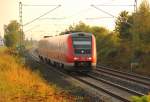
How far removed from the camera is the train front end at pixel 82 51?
31.1 meters

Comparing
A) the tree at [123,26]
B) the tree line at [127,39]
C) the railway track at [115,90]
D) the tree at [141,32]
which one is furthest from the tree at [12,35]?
the railway track at [115,90]

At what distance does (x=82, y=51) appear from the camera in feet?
102

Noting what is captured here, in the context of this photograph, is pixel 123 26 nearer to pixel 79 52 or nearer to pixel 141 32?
pixel 141 32

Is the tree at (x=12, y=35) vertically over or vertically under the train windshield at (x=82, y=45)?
over

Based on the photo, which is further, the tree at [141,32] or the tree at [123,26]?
the tree at [123,26]

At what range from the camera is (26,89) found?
18828mm

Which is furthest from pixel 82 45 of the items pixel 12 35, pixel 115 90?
pixel 12 35

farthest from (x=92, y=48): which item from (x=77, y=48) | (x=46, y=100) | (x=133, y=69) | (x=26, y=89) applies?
(x=46, y=100)

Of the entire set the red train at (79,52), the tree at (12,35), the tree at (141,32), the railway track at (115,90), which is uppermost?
the tree at (12,35)

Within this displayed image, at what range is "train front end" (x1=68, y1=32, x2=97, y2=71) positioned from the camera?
31.1m

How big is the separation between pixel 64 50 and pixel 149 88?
1108 centimetres

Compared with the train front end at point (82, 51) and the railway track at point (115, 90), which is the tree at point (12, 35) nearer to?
the train front end at point (82, 51)

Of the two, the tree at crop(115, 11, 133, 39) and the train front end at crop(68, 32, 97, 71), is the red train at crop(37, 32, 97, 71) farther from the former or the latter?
the tree at crop(115, 11, 133, 39)

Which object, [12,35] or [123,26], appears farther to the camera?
[12,35]
